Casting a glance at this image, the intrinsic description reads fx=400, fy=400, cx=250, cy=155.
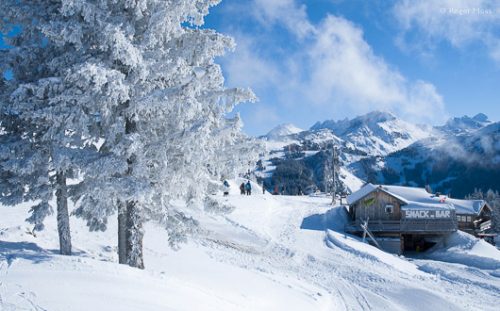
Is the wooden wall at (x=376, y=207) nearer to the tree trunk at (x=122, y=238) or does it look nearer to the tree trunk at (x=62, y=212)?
the tree trunk at (x=122, y=238)

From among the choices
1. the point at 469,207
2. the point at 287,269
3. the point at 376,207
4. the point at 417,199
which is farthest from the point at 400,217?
the point at 287,269

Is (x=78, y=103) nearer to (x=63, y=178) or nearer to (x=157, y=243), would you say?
(x=63, y=178)

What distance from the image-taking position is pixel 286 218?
42344 millimetres

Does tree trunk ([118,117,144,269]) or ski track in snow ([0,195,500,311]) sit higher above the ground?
tree trunk ([118,117,144,269])

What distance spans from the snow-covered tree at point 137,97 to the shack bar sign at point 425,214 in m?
34.5

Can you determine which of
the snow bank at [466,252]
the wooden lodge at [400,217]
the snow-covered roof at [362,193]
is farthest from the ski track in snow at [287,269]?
the snow-covered roof at [362,193]

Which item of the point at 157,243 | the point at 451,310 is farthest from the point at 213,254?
the point at 451,310

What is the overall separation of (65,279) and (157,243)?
12.7m

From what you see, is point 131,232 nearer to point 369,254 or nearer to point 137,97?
point 137,97

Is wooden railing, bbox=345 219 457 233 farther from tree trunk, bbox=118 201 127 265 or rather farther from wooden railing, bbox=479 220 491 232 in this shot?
tree trunk, bbox=118 201 127 265

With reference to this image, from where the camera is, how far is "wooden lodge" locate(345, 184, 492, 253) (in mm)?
41438

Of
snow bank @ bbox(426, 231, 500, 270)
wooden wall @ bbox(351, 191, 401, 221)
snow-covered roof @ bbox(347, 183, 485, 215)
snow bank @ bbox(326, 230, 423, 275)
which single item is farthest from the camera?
wooden wall @ bbox(351, 191, 401, 221)

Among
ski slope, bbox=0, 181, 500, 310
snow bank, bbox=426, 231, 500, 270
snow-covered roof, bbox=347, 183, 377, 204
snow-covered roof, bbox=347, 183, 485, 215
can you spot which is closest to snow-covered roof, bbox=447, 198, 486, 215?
snow-covered roof, bbox=347, 183, 485, 215

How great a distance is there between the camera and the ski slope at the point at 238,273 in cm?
884
